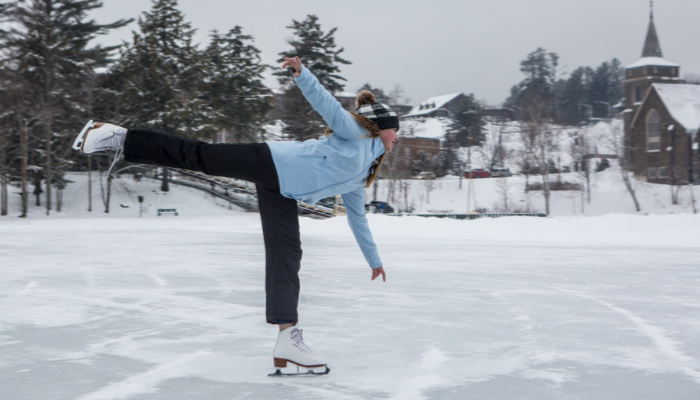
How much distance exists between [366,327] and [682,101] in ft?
190

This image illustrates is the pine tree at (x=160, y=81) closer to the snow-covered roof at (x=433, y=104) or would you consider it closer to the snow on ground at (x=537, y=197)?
the snow on ground at (x=537, y=197)

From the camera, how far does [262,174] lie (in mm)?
3025

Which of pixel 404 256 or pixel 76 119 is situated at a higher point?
pixel 76 119

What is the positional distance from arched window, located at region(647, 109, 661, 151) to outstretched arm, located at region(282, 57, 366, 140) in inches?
2214

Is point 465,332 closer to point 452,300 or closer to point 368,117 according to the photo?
point 452,300

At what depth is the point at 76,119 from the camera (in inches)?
1264

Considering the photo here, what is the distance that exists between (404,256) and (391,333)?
19.1ft

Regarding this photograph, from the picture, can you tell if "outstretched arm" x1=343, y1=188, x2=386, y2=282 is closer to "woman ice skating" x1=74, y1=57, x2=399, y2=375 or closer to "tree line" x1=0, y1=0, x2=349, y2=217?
"woman ice skating" x1=74, y1=57, x2=399, y2=375

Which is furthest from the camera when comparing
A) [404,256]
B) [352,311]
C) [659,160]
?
[659,160]

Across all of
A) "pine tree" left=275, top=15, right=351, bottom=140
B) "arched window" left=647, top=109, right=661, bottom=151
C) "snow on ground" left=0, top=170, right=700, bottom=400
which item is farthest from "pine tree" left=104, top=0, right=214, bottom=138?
"arched window" left=647, top=109, right=661, bottom=151

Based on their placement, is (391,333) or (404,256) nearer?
(391,333)

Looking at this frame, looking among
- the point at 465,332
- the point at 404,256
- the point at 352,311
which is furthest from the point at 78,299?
the point at 404,256

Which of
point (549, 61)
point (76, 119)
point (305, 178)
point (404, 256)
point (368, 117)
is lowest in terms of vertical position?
point (404, 256)

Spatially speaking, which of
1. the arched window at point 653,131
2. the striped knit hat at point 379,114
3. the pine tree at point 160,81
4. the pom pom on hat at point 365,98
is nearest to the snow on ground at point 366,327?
the striped knit hat at point 379,114
